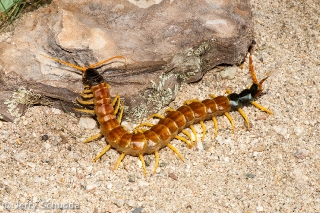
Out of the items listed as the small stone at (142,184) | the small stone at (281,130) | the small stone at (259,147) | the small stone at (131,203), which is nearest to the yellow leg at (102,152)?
the small stone at (142,184)

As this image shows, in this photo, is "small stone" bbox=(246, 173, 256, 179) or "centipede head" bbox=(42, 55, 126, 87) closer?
"centipede head" bbox=(42, 55, 126, 87)

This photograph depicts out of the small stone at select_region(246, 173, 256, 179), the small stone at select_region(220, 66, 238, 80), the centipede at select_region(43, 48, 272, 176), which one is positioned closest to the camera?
the centipede at select_region(43, 48, 272, 176)

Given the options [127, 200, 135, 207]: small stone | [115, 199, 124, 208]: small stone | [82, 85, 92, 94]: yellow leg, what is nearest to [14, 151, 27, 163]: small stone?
[82, 85, 92, 94]: yellow leg

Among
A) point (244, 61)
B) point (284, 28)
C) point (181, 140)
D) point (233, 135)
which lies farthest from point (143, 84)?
point (284, 28)

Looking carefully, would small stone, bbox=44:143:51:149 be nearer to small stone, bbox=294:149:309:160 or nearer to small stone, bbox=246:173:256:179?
small stone, bbox=246:173:256:179

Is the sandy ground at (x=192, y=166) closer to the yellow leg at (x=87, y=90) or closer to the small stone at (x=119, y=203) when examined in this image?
the small stone at (x=119, y=203)

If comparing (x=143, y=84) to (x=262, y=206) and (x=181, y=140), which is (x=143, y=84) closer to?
(x=181, y=140)
